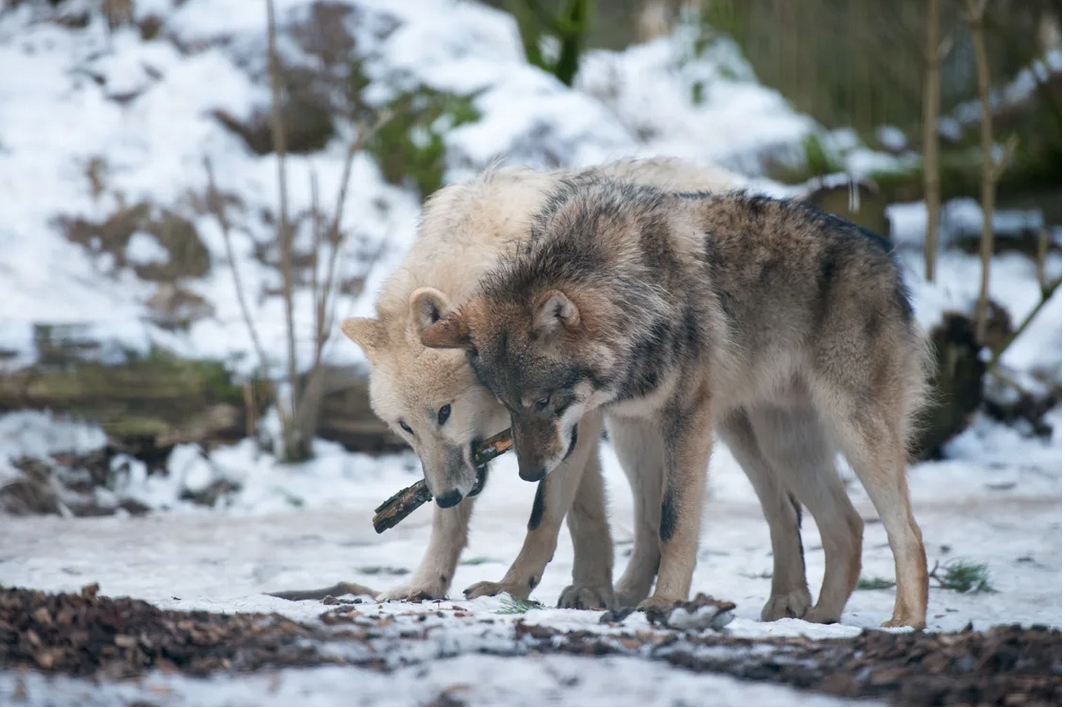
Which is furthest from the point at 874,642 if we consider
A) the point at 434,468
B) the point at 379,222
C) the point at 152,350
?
the point at 379,222

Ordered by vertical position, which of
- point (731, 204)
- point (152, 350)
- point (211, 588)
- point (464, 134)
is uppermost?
point (464, 134)

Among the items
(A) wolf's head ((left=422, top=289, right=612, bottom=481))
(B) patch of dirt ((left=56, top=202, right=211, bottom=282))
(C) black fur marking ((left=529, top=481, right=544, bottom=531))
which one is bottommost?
(C) black fur marking ((left=529, top=481, right=544, bottom=531))

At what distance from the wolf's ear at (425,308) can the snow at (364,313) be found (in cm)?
117

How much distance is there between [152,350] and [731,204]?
15.9 feet

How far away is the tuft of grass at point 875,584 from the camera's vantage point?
5.75 metres

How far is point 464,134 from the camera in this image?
11.5m

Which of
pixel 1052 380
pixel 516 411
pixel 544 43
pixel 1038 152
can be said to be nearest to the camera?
pixel 516 411

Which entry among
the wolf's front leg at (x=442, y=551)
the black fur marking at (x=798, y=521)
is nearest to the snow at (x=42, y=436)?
the wolf's front leg at (x=442, y=551)

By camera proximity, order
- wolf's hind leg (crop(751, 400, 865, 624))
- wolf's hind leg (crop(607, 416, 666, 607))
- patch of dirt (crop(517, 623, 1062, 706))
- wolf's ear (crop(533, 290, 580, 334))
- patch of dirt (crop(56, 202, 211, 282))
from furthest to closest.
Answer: patch of dirt (crop(56, 202, 211, 282)) < wolf's hind leg (crop(607, 416, 666, 607)) < wolf's hind leg (crop(751, 400, 865, 624)) < wolf's ear (crop(533, 290, 580, 334)) < patch of dirt (crop(517, 623, 1062, 706))

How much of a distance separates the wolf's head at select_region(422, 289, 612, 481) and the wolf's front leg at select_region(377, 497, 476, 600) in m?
0.79

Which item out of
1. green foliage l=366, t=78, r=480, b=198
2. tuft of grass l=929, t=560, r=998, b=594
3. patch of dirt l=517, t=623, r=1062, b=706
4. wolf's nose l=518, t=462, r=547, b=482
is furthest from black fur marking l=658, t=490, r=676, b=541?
green foliage l=366, t=78, r=480, b=198

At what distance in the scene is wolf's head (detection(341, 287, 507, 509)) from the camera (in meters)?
Answer: 4.66

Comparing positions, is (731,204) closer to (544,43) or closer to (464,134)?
(464,134)

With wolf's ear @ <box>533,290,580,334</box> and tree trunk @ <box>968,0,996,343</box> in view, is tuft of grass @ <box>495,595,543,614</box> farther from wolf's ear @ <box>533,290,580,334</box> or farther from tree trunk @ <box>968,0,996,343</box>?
tree trunk @ <box>968,0,996,343</box>
